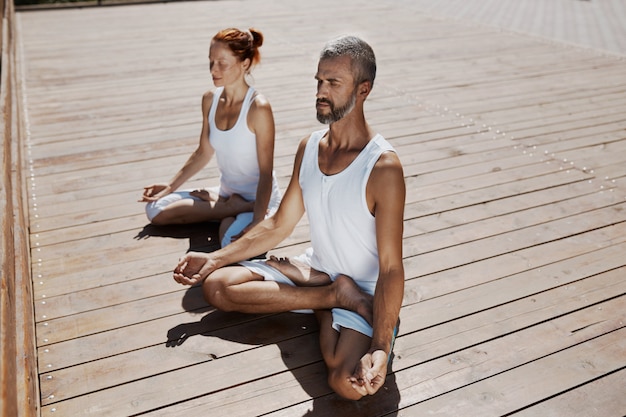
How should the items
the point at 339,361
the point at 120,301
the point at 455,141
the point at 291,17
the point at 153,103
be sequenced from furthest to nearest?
the point at 291,17, the point at 153,103, the point at 455,141, the point at 120,301, the point at 339,361

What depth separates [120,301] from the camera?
2826 millimetres

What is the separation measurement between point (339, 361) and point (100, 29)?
7551 millimetres

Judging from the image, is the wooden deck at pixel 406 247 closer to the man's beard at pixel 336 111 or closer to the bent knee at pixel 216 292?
the bent knee at pixel 216 292

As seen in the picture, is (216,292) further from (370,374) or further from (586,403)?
(586,403)

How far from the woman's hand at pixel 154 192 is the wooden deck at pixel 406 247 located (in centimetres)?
17

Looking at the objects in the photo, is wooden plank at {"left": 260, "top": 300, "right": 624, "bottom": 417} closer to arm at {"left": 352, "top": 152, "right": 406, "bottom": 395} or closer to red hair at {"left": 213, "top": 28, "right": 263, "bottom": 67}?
arm at {"left": 352, "top": 152, "right": 406, "bottom": 395}

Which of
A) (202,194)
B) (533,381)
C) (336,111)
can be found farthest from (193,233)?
(533,381)

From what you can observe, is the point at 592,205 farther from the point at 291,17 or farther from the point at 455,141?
the point at 291,17

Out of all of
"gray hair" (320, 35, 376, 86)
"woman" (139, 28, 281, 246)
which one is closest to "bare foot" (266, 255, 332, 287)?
"woman" (139, 28, 281, 246)

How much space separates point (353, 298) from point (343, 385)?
36cm

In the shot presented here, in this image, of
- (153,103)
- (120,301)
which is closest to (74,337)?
(120,301)

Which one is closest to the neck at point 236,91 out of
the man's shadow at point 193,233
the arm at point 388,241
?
the man's shadow at point 193,233

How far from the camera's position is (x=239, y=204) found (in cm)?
336

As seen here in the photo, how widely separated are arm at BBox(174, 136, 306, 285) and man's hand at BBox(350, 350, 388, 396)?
2.55 feet
